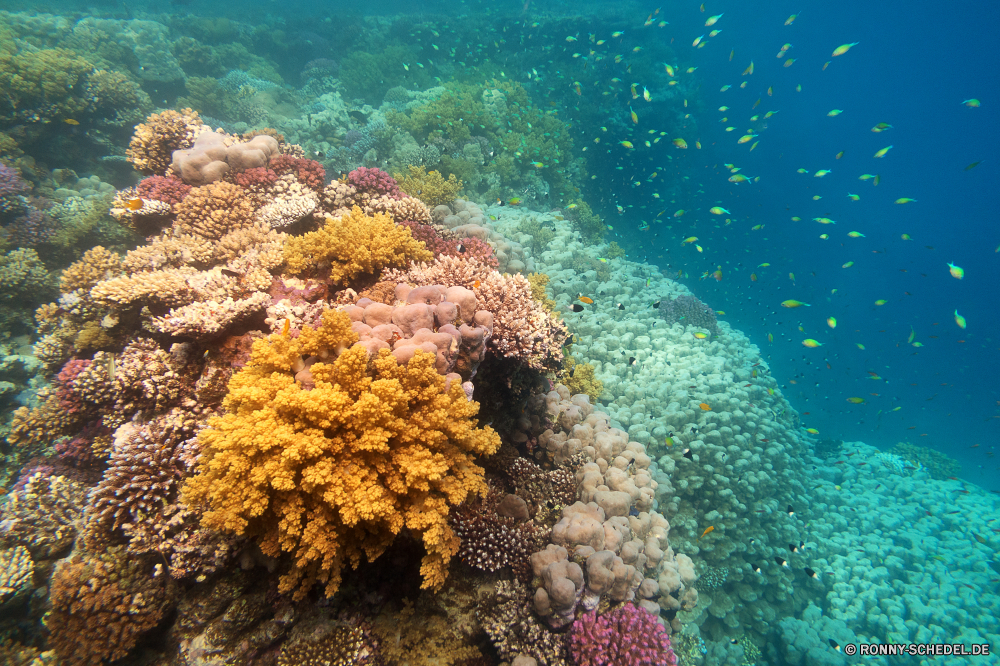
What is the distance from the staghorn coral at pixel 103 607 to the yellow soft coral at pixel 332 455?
42.6 inches

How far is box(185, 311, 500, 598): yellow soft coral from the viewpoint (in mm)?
2658

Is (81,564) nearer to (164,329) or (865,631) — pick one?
(164,329)

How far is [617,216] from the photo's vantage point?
23172 mm

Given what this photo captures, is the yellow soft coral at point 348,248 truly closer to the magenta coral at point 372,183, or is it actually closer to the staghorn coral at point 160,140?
the magenta coral at point 372,183

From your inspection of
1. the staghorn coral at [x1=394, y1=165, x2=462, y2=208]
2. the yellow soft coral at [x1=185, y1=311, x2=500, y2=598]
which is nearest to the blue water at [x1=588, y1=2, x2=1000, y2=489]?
the staghorn coral at [x1=394, y1=165, x2=462, y2=208]

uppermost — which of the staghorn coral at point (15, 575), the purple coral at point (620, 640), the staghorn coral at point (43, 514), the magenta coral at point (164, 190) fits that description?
the magenta coral at point (164, 190)

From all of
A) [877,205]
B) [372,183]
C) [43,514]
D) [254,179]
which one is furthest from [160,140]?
[877,205]

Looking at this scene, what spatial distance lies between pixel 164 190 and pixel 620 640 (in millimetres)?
9250

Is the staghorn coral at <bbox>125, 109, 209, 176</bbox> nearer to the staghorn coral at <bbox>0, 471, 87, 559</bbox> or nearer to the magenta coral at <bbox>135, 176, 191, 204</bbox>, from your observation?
the magenta coral at <bbox>135, 176, 191, 204</bbox>

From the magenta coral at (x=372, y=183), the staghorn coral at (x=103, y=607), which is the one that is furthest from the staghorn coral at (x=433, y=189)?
the staghorn coral at (x=103, y=607)

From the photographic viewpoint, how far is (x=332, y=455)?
282 centimetres

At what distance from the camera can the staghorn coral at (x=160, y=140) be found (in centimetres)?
707

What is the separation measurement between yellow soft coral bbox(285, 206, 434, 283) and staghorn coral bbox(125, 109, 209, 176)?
15.5ft

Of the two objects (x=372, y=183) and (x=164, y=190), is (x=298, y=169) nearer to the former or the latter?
(x=372, y=183)
